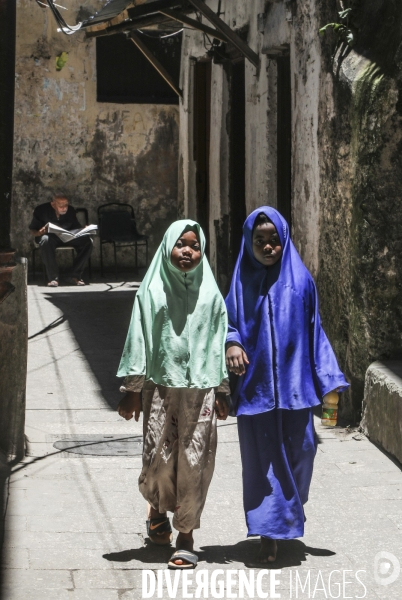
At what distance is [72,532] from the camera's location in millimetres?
5066

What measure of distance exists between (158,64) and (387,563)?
8910mm

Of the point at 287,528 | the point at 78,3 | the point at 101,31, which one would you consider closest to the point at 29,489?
the point at 287,528

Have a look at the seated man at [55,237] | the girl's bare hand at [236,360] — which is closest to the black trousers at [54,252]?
the seated man at [55,237]

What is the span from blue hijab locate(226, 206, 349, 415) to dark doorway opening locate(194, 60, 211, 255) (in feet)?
28.1

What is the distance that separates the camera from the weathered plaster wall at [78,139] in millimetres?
14203

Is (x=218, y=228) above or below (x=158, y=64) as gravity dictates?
below

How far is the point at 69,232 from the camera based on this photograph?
1368 centimetres

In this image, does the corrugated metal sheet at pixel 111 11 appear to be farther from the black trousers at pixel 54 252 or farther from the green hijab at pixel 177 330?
the green hijab at pixel 177 330

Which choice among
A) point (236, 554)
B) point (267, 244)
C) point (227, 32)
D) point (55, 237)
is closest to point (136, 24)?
point (227, 32)

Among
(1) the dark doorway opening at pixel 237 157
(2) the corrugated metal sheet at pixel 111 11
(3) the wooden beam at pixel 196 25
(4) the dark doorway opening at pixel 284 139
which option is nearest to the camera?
(4) the dark doorway opening at pixel 284 139

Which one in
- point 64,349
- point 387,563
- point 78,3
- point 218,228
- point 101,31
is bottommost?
point 387,563

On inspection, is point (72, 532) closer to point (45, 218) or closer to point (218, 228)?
point (218, 228)

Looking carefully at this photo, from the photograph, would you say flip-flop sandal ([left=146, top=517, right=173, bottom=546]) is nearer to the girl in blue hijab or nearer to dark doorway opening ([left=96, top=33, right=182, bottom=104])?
the girl in blue hijab

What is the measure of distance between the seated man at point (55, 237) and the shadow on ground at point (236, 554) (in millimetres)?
8966
